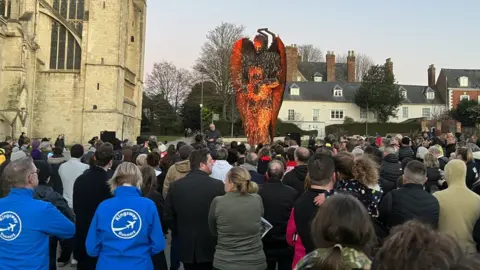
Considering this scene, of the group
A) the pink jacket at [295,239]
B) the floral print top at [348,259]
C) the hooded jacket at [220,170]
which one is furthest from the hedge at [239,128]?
the floral print top at [348,259]

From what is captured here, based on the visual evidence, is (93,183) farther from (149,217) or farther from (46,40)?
(46,40)

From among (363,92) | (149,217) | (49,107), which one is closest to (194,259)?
(149,217)

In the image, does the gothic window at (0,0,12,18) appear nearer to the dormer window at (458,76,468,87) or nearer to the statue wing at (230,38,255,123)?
the statue wing at (230,38,255,123)

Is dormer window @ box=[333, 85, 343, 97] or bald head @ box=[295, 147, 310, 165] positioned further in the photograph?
dormer window @ box=[333, 85, 343, 97]

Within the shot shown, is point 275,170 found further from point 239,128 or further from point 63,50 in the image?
point 239,128

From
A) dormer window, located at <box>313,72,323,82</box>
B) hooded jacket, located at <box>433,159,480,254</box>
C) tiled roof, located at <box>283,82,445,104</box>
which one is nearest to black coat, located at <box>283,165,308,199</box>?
hooded jacket, located at <box>433,159,480,254</box>

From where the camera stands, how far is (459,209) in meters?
4.21

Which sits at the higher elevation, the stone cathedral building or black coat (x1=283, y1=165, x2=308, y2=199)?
the stone cathedral building

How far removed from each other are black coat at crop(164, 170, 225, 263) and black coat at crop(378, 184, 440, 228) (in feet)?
5.89

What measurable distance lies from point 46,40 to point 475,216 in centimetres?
3652

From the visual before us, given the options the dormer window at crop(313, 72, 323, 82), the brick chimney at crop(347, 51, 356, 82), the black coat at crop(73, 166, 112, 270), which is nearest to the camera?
the black coat at crop(73, 166, 112, 270)

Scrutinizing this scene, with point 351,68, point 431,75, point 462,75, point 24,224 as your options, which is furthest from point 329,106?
point 24,224

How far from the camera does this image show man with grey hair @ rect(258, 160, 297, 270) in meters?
4.74

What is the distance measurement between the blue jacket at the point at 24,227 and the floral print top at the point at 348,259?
7.69ft
